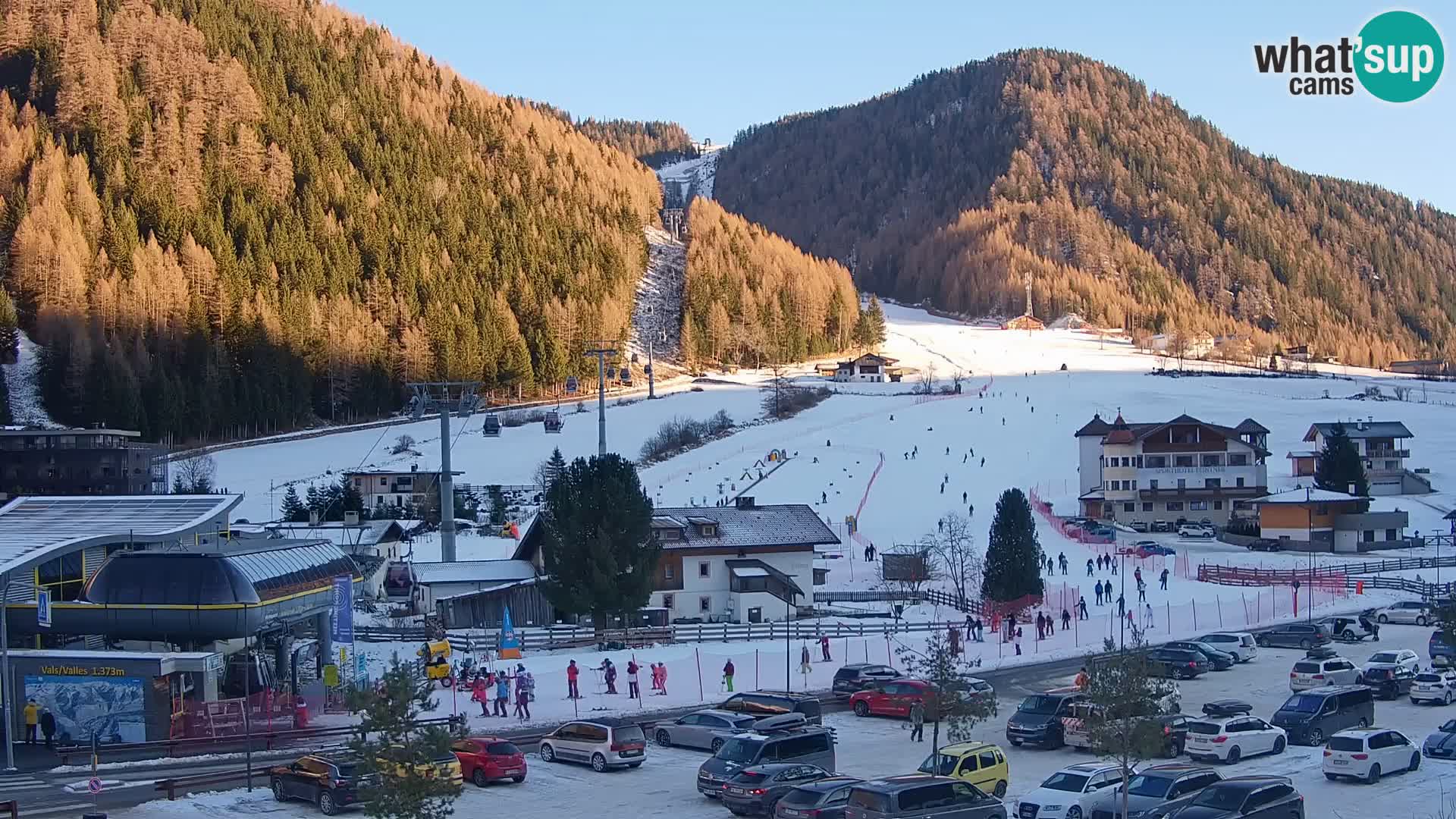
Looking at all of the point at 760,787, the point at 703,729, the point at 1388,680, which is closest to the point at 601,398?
the point at 703,729

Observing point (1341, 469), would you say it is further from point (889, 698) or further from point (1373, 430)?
point (889, 698)

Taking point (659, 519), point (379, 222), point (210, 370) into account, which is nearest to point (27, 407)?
point (210, 370)

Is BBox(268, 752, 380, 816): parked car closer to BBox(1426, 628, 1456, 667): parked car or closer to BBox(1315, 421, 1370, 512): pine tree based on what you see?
BBox(1426, 628, 1456, 667): parked car

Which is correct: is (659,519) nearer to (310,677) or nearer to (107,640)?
(310,677)

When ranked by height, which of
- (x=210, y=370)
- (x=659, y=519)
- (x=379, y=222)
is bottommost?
(x=659, y=519)

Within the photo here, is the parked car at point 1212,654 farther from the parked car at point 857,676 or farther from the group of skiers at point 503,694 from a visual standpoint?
the group of skiers at point 503,694

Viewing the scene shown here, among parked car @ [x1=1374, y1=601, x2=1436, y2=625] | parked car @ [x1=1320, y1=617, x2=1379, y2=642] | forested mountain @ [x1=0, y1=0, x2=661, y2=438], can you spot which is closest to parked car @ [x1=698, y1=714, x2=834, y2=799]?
parked car @ [x1=1320, y1=617, x2=1379, y2=642]
